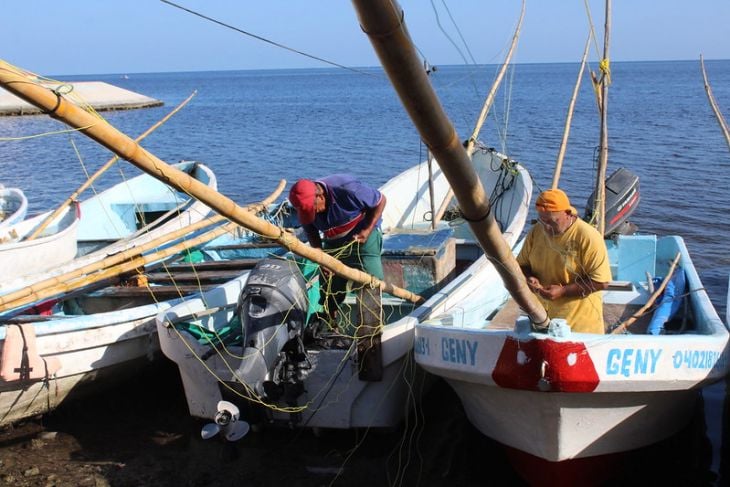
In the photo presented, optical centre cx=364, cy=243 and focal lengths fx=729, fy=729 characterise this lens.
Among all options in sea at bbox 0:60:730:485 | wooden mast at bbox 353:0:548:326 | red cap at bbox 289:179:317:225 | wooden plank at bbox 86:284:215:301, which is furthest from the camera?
sea at bbox 0:60:730:485

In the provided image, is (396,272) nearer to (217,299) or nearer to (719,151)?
(217,299)

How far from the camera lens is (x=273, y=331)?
5.77 meters

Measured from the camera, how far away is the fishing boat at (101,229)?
8.60 m

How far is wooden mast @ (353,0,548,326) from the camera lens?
2475 mm

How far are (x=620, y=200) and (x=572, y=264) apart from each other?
490 centimetres

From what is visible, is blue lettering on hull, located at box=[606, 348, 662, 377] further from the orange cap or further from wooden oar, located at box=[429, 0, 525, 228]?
wooden oar, located at box=[429, 0, 525, 228]

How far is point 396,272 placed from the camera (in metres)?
7.57

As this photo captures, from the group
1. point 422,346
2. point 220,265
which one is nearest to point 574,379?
point 422,346

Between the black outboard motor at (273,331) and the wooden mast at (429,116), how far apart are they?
238cm

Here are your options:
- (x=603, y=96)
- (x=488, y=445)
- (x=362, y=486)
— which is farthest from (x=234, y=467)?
(x=603, y=96)

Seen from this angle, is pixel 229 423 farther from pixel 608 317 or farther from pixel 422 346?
pixel 608 317

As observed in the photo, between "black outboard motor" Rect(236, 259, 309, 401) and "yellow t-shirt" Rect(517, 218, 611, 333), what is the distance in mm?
1922

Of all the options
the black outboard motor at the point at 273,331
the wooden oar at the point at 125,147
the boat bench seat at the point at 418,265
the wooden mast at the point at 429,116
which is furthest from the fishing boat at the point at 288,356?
the wooden mast at the point at 429,116

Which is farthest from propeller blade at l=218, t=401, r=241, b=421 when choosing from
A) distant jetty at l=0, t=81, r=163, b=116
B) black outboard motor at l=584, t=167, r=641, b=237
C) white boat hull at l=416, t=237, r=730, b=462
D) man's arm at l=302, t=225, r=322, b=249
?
distant jetty at l=0, t=81, r=163, b=116
